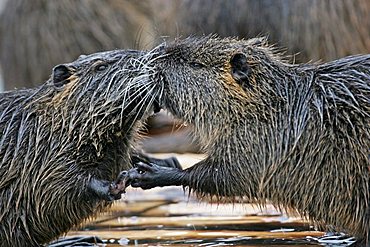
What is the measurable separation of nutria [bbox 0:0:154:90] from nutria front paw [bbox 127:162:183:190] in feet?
13.3

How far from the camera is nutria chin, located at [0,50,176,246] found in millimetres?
4676

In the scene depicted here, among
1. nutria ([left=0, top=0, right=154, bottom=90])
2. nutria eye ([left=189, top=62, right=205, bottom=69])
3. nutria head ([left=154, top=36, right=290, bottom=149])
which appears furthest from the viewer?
nutria ([left=0, top=0, right=154, bottom=90])

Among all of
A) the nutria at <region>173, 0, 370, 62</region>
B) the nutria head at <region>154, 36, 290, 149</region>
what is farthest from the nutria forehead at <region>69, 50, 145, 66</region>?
the nutria at <region>173, 0, 370, 62</region>

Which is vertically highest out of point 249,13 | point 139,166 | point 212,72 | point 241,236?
point 249,13

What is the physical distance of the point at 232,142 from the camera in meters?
4.56

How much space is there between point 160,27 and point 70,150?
4.00 m

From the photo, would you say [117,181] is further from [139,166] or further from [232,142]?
[232,142]

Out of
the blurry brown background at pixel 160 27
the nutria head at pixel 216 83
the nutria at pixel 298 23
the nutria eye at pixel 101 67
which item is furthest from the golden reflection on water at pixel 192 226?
the nutria at pixel 298 23

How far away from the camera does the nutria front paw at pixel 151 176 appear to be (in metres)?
4.51

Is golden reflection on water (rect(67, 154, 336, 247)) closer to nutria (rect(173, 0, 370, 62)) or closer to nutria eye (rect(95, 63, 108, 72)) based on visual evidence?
nutria eye (rect(95, 63, 108, 72))

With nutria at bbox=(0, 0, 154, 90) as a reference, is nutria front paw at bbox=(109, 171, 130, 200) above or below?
below

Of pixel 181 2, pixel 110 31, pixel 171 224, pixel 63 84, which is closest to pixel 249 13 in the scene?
pixel 181 2

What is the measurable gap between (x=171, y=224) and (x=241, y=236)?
605 mm

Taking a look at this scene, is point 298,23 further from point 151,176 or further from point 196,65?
point 151,176
